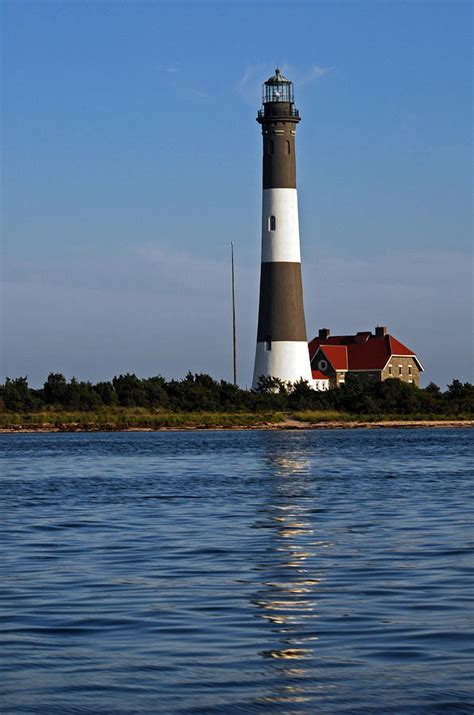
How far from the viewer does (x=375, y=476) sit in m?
33.2

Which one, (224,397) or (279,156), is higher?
(279,156)

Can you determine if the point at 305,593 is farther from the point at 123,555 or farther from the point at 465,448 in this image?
the point at 465,448

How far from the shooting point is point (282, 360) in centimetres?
7025

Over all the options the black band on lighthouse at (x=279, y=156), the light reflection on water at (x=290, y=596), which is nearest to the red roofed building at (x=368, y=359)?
the black band on lighthouse at (x=279, y=156)

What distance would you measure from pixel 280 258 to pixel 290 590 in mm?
54446

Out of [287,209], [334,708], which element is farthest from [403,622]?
[287,209]

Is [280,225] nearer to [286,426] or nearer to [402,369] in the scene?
[286,426]

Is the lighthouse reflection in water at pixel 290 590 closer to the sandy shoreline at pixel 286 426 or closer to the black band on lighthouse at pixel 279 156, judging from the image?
the black band on lighthouse at pixel 279 156

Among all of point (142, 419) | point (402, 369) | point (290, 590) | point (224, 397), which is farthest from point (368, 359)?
point (290, 590)

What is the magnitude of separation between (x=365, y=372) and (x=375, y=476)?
59729 mm

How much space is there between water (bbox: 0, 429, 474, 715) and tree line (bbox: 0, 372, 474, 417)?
140 ft

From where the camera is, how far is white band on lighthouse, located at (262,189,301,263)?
6675 centimetres

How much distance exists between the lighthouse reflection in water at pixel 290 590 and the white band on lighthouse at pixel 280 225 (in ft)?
134

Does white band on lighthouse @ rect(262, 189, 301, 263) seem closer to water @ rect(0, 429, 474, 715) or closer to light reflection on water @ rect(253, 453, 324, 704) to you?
water @ rect(0, 429, 474, 715)
